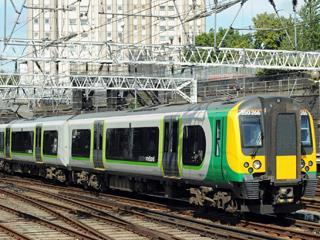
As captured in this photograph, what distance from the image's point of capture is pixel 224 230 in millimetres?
13734

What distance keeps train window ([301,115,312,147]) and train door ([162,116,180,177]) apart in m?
3.24

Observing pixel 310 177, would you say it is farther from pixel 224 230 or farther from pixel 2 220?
pixel 2 220

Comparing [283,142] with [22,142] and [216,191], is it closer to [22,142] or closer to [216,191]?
[216,191]

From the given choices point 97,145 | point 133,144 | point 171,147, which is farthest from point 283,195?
point 97,145

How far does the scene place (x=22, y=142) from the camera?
30.8m

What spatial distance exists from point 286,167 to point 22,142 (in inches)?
730

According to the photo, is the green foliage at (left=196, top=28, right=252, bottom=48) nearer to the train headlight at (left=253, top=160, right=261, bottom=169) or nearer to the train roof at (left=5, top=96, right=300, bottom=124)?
the train roof at (left=5, top=96, right=300, bottom=124)

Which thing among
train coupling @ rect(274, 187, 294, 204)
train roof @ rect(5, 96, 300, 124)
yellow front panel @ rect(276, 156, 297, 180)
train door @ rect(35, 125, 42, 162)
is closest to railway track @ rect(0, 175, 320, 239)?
train coupling @ rect(274, 187, 294, 204)

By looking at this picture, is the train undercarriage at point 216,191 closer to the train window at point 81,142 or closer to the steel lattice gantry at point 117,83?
the train window at point 81,142

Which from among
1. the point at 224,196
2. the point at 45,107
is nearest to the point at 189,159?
the point at 224,196

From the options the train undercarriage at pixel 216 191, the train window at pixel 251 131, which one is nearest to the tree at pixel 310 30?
the train undercarriage at pixel 216 191

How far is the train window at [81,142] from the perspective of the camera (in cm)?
2307

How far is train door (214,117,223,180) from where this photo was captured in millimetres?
14890

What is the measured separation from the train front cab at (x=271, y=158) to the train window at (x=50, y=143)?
515 inches
